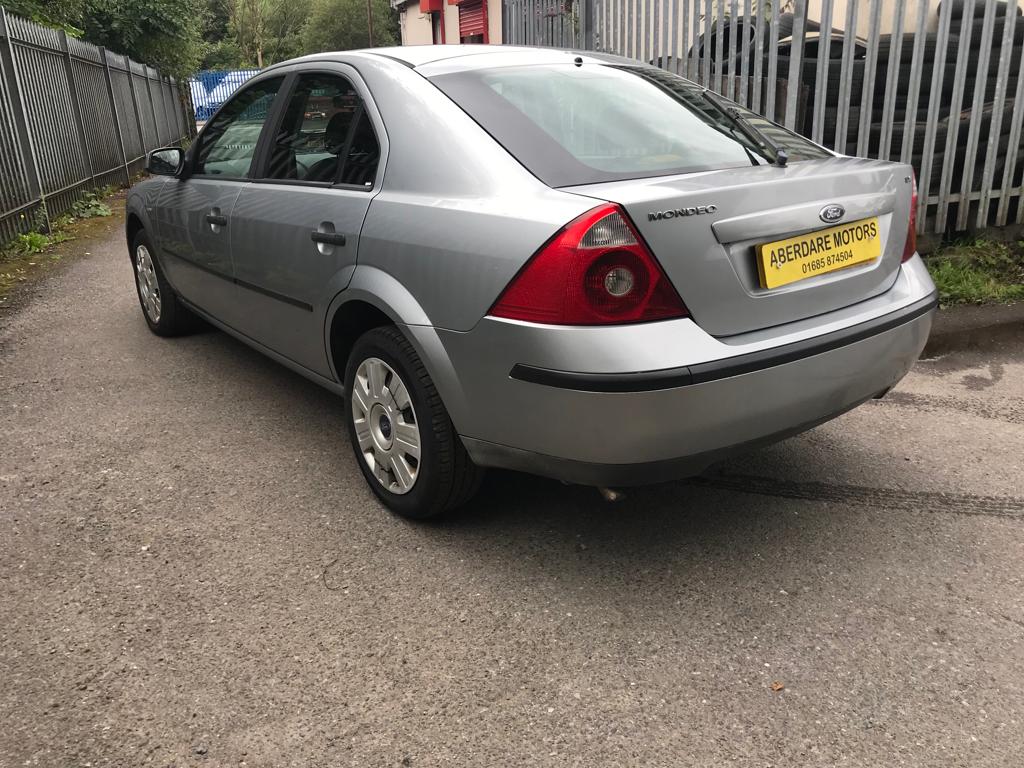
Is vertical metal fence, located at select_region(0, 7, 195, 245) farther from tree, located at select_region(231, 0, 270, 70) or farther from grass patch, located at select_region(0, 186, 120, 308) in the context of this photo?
tree, located at select_region(231, 0, 270, 70)

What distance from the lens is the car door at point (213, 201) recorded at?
12.9 ft

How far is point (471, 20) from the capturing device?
57.4 feet

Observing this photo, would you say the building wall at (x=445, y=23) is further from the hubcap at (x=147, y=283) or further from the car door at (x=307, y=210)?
the car door at (x=307, y=210)

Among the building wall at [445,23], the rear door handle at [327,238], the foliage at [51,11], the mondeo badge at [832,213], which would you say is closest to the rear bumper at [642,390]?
the mondeo badge at [832,213]

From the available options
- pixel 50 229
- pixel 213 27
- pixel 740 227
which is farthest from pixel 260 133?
pixel 213 27

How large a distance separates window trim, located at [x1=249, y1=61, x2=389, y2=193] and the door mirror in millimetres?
918

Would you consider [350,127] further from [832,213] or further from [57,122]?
[57,122]

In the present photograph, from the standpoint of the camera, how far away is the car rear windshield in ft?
8.59

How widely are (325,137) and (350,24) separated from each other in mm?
54620

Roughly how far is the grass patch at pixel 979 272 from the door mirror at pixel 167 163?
14.8 feet

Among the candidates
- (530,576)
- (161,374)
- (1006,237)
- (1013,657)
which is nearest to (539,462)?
(530,576)

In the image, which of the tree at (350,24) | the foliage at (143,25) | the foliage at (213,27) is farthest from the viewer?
the tree at (350,24)

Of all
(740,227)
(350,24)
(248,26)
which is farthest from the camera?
(248,26)

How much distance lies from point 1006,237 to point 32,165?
9.12m
